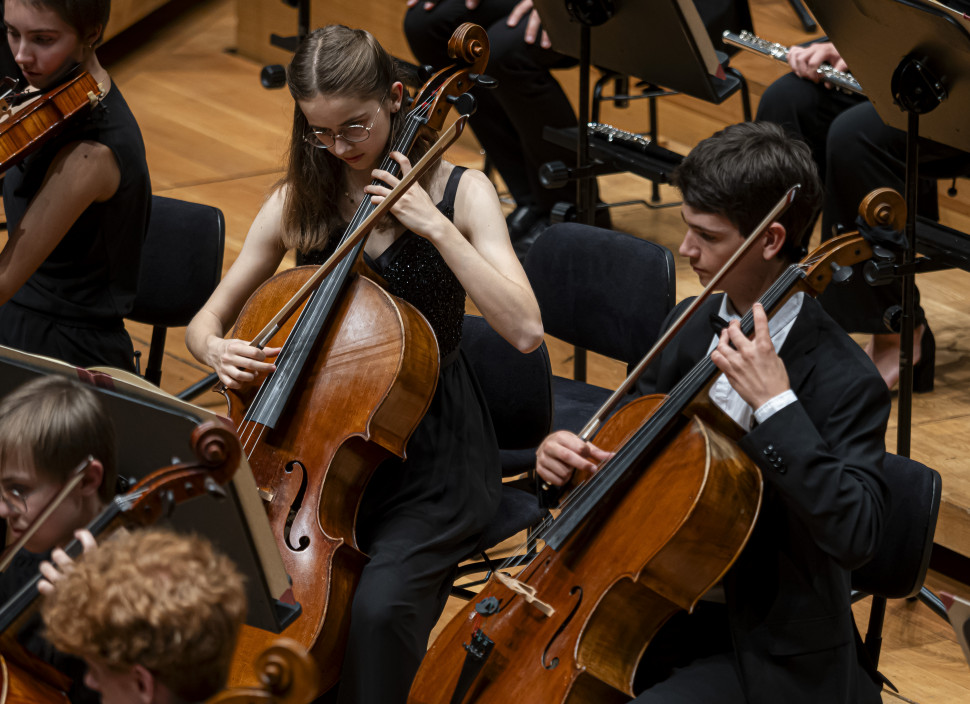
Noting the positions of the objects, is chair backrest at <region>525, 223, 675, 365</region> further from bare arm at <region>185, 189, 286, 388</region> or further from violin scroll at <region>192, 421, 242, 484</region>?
violin scroll at <region>192, 421, 242, 484</region>

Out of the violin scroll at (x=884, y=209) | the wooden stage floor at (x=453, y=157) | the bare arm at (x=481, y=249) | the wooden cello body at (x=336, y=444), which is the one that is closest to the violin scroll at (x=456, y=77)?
the bare arm at (x=481, y=249)

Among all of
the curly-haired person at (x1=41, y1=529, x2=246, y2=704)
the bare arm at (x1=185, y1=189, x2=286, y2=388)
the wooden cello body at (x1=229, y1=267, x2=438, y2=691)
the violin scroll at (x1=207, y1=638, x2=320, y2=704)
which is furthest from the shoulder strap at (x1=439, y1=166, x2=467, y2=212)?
the violin scroll at (x1=207, y1=638, x2=320, y2=704)

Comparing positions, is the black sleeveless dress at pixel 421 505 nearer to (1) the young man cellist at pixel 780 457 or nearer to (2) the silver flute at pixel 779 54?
(1) the young man cellist at pixel 780 457

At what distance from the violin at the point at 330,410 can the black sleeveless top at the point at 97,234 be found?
52 cm

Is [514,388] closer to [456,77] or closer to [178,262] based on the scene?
[456,77]

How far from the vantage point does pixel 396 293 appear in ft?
7.22

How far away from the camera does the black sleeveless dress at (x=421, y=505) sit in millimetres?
1967

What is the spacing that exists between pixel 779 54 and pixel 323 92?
1.81 meters

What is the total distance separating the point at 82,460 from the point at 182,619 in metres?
0.47

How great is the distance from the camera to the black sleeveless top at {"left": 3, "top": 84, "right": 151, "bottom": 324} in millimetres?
2438

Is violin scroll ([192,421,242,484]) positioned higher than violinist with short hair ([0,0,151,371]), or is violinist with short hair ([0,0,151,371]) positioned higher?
violin scroll ([192,421,242,484])

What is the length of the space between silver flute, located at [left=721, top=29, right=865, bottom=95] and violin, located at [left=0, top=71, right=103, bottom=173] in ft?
6.07

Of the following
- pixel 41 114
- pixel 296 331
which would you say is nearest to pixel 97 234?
pixel 41 114

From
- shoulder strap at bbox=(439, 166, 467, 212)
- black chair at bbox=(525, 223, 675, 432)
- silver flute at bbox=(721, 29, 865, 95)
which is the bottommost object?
black chair at bbox=(525, 223, 675, 432)
